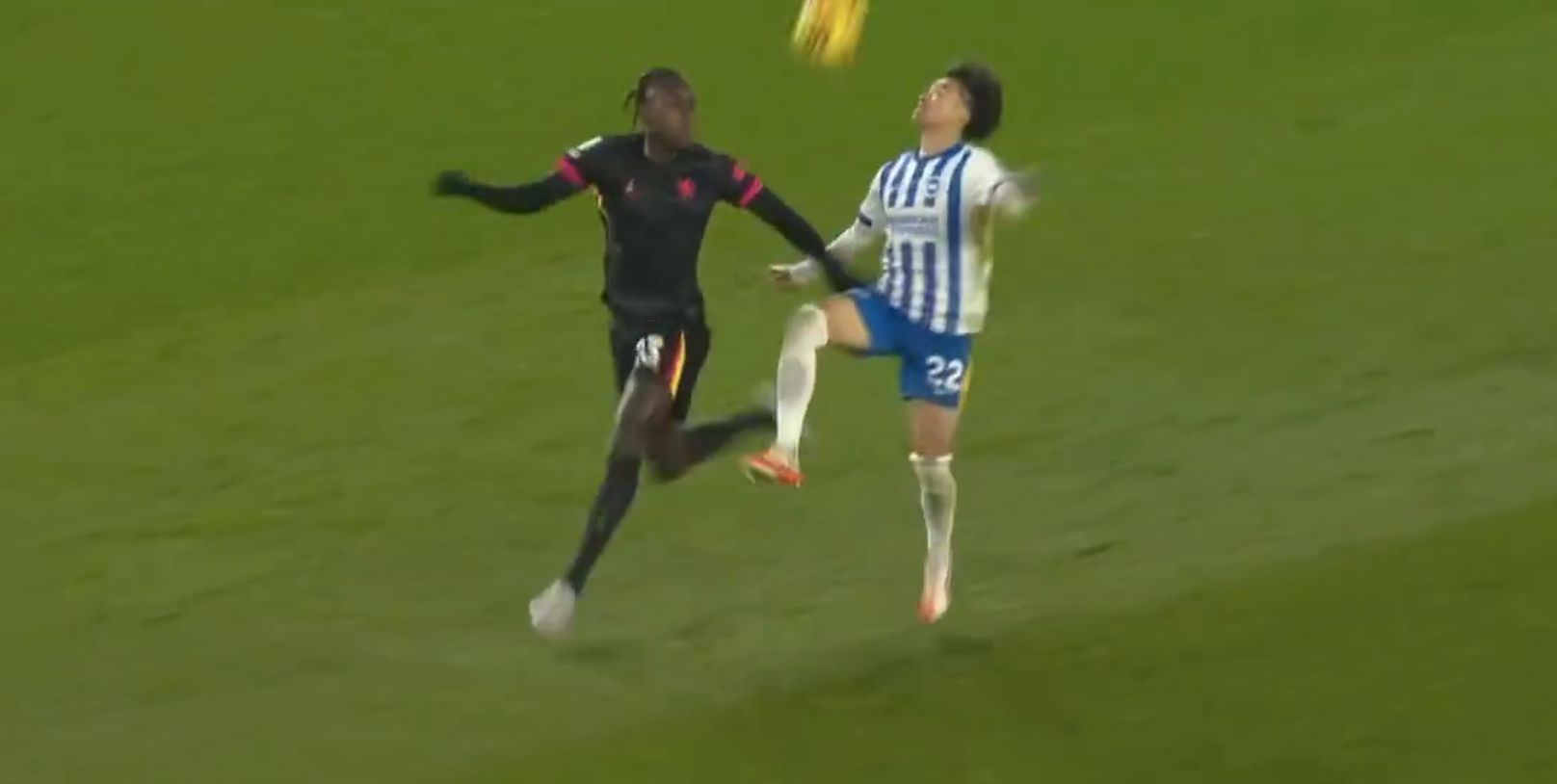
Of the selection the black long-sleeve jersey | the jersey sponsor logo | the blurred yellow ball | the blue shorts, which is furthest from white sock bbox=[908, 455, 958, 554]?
the blurred yellow ball

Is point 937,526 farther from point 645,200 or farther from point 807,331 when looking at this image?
point 645,200

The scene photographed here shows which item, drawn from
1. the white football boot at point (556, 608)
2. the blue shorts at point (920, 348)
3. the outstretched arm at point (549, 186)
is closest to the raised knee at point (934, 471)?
the blue shorts at point (920, 348)

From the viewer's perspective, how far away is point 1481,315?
47.0 feet

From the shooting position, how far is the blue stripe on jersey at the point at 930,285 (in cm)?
974

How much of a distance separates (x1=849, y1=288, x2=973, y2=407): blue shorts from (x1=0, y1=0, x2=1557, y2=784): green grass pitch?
43.7 inches

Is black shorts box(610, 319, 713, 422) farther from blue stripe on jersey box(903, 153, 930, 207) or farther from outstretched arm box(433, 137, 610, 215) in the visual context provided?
blue stripe on jersey box(903, 153, 930, 207)

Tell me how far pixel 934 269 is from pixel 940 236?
13 cm

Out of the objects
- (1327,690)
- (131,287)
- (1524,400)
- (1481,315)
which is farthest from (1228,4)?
(1327,690)

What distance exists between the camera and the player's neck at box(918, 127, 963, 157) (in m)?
9.77

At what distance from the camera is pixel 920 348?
980cm

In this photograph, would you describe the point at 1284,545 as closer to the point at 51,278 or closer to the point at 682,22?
the point at 51,278

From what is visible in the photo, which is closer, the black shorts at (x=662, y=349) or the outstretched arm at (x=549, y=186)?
the outstretched arm at (x=549, y=186)

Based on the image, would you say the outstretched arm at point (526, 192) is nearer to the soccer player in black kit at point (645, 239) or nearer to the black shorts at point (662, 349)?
the soccer player in black kit at point (645, 239)

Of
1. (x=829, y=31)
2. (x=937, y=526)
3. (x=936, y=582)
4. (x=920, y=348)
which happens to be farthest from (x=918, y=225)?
(x=829, y=31)
